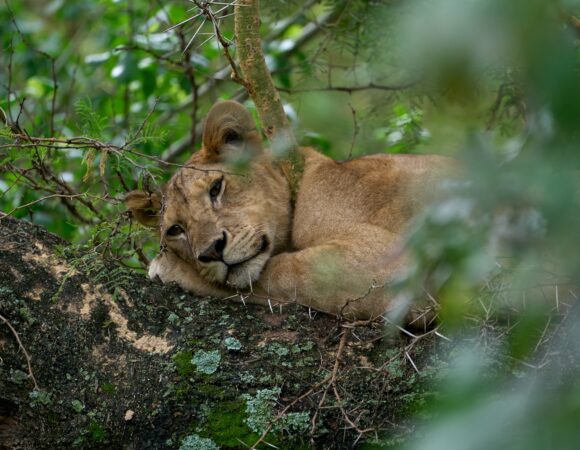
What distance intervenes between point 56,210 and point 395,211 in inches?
144

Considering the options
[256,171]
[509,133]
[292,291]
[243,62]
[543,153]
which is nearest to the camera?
[543,153]

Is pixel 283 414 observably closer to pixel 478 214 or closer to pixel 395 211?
pixel 395 211

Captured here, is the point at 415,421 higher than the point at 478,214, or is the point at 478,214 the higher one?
the point at 478,214

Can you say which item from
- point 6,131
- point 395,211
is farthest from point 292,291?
point 6,131

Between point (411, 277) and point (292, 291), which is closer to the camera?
point (411, 277)

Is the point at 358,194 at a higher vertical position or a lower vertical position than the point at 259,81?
lower

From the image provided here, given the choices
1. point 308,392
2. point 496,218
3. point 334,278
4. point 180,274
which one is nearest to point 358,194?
point 334,278

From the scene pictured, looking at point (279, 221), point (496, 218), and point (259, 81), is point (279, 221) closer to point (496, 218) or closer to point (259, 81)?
point (259, 81)

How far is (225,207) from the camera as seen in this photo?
5168 millimetres

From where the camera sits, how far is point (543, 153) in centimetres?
122

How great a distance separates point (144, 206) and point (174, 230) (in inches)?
13.0

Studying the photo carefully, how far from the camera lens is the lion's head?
4848mm

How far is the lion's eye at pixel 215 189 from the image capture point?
524 centimetres

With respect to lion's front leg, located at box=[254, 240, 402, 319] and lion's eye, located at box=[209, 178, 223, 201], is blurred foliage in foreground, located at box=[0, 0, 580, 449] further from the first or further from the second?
lion's front leg, located at box=[254, 240, 402, 319]
